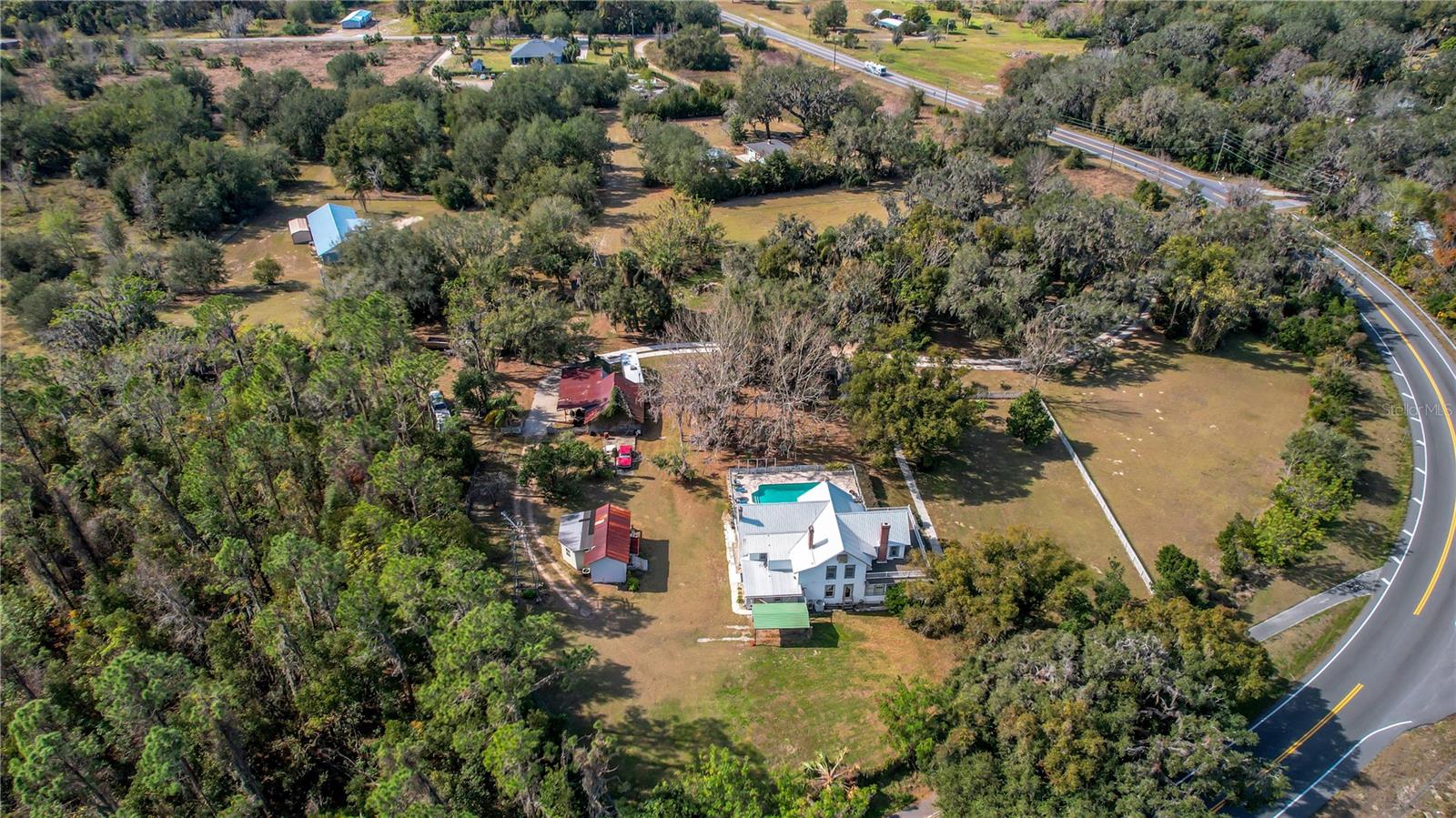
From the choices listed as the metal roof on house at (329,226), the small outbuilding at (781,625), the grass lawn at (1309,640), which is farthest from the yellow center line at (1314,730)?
the metal roof on house at (329,226)

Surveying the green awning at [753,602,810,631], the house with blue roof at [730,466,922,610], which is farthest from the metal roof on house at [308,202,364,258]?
the green awning at [753,602,810,631]

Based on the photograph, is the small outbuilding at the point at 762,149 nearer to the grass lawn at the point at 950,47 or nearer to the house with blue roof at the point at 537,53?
the grass lawn at the point at 950,47

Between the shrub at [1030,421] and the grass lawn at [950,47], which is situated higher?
the grass lawn at [950,47]

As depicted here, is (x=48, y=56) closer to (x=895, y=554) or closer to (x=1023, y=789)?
(x=895, y=554)

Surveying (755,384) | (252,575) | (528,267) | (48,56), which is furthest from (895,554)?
(48,56)

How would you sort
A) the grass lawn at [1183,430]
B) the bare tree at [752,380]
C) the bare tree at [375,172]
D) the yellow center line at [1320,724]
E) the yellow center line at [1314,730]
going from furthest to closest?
the bare tree at [375,172] → the bare tree at [752,380] → the grass lawn at [1183,430] → the yellow center line at [1320,724] → the yellow center line at [1314,730]

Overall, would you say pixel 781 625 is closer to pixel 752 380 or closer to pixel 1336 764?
pixel 752 380

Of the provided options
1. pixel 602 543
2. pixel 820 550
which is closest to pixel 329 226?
pixel 602 543
